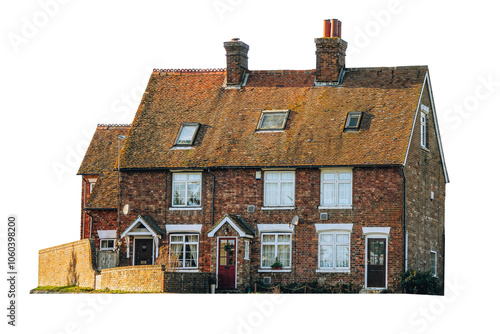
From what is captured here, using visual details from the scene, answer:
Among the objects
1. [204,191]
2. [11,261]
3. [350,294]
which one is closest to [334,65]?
[204,191]

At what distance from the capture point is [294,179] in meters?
48.9

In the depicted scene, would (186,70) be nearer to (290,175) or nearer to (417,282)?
(290,175)

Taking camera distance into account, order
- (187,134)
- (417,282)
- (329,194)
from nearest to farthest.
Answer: (417,282)
(329,194)
(187,134)

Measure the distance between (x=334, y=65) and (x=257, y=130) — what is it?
15.1ft

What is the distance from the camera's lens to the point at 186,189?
50.3m

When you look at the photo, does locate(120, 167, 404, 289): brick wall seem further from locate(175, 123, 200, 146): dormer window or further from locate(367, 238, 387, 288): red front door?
locate(175, 123, 200, 146): dormer window

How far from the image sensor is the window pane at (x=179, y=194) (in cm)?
5034

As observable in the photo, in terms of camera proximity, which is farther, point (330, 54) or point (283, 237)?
point (330, 54)

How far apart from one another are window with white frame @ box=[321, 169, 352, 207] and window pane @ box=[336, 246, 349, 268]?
1.75m

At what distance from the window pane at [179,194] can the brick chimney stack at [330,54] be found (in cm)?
765

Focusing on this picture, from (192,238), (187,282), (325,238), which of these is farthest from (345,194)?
(187,282)

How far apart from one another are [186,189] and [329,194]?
6206mm

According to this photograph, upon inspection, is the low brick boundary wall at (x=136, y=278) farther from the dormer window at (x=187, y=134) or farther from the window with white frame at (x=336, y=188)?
the window with white frame at (x=336, y=188)

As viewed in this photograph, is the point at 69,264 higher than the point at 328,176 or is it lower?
lower
